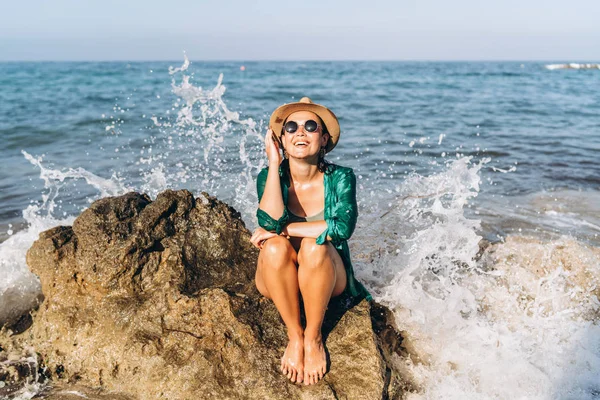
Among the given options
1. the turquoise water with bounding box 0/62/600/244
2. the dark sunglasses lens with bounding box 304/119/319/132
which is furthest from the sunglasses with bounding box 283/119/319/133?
the turquoise water with bounding box 0/62/600/244

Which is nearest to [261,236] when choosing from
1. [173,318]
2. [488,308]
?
[173,318]

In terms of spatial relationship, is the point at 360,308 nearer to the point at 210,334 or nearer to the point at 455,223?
the point at 210,334

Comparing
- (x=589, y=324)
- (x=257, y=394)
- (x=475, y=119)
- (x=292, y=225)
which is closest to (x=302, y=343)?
(x=257, y=394)

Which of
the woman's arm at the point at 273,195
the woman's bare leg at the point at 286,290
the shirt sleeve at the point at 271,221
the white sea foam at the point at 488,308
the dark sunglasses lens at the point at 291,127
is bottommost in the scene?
the white sea foam at the point at 488,308

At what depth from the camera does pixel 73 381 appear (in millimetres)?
3256

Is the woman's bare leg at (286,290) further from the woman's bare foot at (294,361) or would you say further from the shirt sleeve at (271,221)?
the shirt sleeve at (271,221)

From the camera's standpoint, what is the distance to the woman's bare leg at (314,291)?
2943 millimetres

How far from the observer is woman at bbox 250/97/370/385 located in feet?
9.76

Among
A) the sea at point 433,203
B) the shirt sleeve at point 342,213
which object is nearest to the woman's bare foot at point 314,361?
the shirt sleeve at point 342,213

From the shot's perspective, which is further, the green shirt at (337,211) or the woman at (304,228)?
the green shirt at (337,211)

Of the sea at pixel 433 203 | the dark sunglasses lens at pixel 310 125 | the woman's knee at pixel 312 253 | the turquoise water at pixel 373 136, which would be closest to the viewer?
the woman's knee at pixel 312 253

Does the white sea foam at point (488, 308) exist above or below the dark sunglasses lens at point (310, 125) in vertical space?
below

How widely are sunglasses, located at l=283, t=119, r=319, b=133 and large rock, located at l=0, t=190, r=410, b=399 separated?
108 cm

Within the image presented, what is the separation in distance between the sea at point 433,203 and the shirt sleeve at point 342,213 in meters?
1.20
